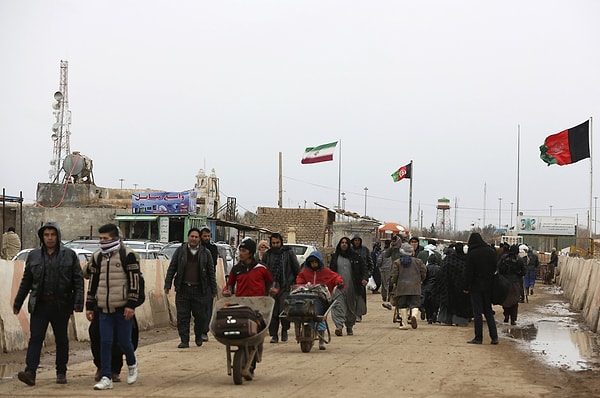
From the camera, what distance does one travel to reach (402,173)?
194 feet

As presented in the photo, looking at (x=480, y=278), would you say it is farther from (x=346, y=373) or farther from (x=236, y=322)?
(x=236, y=322)

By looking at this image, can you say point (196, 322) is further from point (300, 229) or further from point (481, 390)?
point (300, 229)

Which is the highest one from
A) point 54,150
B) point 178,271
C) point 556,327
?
point 54,150

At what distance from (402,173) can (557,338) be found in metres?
41.2

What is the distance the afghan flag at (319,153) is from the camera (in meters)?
60.6

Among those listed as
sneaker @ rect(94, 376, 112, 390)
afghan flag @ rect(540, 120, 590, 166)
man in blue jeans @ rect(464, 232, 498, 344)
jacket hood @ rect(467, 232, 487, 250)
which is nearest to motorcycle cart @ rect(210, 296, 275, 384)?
sneaker @ rect(94, 376, 112, 390)

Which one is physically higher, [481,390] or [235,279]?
[235,279]

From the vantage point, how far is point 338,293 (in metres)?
17.4

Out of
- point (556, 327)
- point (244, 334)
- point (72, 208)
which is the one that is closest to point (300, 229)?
point (72, 208)

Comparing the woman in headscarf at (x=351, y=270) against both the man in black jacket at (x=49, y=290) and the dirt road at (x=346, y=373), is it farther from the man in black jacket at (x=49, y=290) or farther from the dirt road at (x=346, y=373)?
the man in black jacket at (x=49, y=290)

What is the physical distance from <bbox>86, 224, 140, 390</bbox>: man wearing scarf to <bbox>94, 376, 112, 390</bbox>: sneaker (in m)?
0.12

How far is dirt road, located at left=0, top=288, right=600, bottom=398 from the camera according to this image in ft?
32.7

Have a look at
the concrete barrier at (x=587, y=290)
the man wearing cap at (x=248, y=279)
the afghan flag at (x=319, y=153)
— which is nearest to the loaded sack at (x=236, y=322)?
the man wearing cap at (x=248, y=279)

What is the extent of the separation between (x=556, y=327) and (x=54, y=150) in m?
41.4
